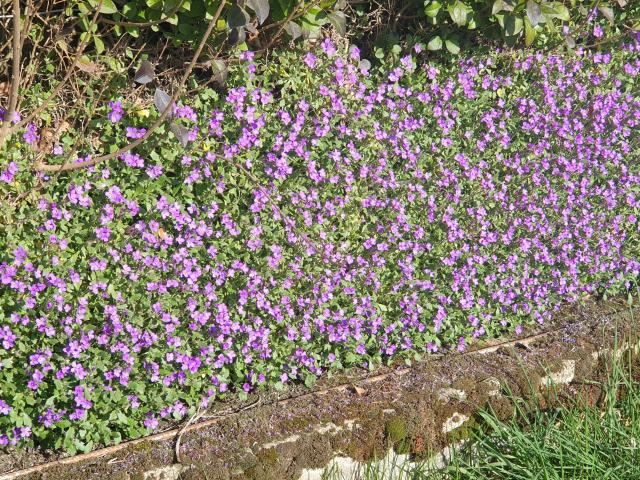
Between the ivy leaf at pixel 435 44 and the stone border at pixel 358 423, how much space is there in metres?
1.50

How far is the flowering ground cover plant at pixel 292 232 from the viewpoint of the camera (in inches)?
113

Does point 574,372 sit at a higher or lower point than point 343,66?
lower

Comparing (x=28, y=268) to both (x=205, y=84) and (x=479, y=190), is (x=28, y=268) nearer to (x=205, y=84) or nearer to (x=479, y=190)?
(x=205, y=84)

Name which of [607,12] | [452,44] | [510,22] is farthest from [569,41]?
[452,44]

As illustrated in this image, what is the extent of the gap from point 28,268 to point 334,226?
1.33m

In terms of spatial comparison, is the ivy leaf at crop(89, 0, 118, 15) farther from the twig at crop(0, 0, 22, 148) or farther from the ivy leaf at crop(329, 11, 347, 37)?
the ivy leaf at crop(329, 11, 347, 37)

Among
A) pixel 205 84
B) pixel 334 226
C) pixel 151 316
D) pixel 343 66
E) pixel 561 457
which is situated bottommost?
pixel 151 316

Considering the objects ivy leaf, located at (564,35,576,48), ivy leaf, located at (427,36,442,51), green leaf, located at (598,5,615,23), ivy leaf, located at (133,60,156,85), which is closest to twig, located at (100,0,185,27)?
ivy leaf, located at (133,60,156,85)

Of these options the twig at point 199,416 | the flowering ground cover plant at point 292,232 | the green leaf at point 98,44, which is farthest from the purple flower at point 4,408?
the green leaf at point 98,44

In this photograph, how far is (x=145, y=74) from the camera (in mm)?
2898

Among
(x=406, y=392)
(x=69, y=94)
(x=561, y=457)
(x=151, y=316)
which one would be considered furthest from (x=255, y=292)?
(x=561, y=457)

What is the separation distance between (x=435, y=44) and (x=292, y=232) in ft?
3.75

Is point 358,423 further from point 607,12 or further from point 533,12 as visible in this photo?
point 607,12

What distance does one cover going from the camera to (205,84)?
3090mm
